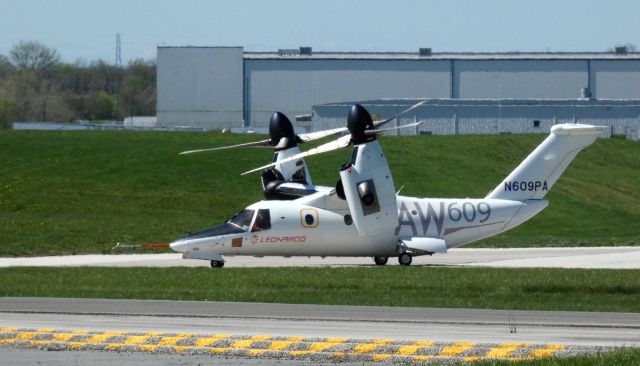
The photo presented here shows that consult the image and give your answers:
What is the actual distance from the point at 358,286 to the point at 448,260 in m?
11.3

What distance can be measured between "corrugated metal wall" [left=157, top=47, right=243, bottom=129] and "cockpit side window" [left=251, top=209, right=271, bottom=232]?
60788 millimetres

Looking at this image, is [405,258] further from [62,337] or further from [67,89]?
[67,89]

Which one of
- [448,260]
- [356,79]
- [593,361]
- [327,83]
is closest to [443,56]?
[356,79]

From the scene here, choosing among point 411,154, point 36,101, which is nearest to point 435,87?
point 411,154

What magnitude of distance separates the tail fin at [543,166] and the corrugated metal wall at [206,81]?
59872 millimetres

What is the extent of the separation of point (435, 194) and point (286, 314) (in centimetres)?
4432

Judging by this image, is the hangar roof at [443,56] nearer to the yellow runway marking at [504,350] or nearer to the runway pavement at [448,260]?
the runway pavement at [448,260]

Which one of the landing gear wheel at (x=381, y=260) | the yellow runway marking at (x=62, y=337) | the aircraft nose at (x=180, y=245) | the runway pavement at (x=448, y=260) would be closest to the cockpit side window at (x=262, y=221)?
the runway pavement at (x=448, y=260)

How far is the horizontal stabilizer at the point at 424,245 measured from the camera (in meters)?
36.3

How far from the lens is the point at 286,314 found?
73.8 ft

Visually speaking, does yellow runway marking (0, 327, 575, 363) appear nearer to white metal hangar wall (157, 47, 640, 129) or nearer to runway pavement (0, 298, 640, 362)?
runway pavement (0, 298, 640, 362)

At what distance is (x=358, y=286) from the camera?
2884 centimetres

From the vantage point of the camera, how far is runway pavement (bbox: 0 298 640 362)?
1772cm

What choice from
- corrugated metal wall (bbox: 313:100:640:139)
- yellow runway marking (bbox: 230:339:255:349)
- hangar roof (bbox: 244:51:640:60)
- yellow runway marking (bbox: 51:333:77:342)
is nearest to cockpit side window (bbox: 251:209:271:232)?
yellow runway marking (bbox: 51:333:77:342)
